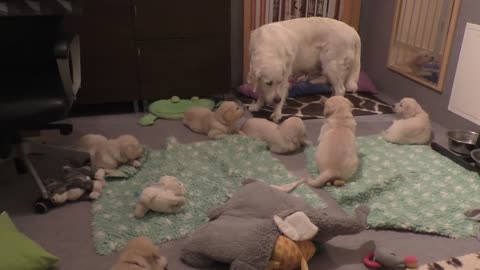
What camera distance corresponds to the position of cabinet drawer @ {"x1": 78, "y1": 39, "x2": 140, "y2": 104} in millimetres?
2920

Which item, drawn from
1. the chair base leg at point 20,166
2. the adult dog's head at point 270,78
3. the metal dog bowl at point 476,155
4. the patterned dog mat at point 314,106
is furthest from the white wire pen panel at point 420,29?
the chair base leg at point 20,166

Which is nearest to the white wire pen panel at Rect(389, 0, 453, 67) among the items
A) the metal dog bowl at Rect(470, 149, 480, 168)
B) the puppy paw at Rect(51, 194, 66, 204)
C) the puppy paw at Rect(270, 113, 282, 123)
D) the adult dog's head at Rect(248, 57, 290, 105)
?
the metal dog bowl at Rect(470, 149, 480, 168)

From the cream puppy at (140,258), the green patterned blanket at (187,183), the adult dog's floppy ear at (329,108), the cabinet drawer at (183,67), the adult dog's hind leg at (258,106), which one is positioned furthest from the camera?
the adult dog's hind leg at (258,106)

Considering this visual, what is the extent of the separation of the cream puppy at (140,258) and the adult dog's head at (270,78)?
1479 millimetres

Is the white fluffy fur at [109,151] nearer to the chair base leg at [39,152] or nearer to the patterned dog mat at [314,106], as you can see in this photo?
the chair base leg at [39,152]

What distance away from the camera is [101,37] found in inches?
114

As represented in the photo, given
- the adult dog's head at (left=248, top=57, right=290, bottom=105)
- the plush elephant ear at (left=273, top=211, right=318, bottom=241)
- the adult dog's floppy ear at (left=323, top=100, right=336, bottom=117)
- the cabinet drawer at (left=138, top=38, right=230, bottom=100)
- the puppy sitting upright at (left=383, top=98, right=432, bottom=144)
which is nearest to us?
the plush elephant ear at (left=273, top=211, right=318, bottom=241)

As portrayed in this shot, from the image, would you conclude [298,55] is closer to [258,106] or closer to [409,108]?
[258,106]

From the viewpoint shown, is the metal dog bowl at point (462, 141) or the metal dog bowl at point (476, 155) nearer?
the metal dog bowl at point (476, 155)

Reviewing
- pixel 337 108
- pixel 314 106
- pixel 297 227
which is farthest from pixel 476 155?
pixel 297 227

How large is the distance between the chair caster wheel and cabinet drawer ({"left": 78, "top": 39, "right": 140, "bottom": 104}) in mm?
1215

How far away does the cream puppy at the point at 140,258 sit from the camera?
4.64 ft

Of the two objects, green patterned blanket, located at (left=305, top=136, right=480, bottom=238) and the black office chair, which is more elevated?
the black office chair

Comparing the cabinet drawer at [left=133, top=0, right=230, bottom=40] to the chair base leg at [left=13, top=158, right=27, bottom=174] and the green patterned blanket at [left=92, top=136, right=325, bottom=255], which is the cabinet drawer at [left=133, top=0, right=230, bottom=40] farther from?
the chair base leg at [left=13, top=158, right=27, bottom=174]
